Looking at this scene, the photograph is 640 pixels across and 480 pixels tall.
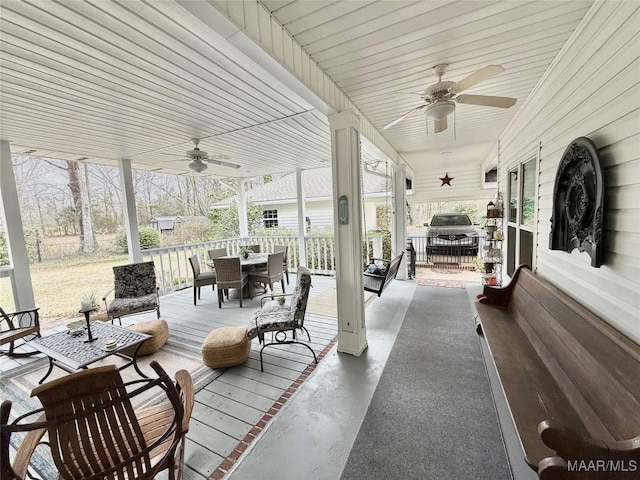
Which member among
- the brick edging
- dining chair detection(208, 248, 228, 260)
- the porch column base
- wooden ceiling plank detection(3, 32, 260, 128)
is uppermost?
wooden ceiling plank detection(3, 32, 260, 128)

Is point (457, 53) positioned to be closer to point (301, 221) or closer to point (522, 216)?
point (522, 216)

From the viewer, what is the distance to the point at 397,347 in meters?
3.26

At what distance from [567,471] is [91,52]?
3.70m

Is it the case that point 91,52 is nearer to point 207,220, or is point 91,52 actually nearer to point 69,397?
point 69,397

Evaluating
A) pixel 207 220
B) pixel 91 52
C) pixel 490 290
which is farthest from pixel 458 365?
pixel 207 220

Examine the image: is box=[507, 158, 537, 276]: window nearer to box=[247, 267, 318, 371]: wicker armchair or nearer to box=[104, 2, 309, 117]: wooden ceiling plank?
box=[247, 267, 318, 371]: wicker armchair

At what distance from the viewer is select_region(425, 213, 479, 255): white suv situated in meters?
7.72

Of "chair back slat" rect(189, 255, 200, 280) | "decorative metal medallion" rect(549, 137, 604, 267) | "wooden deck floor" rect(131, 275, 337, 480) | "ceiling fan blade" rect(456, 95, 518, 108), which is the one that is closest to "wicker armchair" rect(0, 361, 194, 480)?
"wooden deck floor" rect(131, 275, 337, 480)

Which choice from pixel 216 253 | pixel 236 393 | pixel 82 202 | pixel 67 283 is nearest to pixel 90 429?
pixel 236 393

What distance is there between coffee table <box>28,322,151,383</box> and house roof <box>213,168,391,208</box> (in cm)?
767

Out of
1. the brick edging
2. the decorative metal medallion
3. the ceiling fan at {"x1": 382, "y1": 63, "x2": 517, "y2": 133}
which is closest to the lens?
the decorative metal medallion

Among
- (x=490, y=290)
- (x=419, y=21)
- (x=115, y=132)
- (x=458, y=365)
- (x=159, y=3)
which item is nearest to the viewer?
(x=159, y=3)

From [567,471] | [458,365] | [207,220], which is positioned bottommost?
[458,365]

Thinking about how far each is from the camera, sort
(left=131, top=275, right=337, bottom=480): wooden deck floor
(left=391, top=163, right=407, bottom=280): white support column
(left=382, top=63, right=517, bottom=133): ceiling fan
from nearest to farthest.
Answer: (left=131, top=275, right=337, bottom=480): wooden deck floor → (left=382, top=63, right=517, bottom=133): ceiling fan → (left=391, top=163, right=407, bottom=280): white support column
